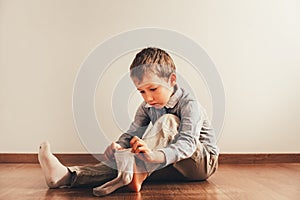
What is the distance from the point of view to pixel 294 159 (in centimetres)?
238

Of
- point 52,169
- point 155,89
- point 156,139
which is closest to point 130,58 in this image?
point 155,89

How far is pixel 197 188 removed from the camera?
158 centimetres

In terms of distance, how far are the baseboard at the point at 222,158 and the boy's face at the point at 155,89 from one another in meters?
0.75

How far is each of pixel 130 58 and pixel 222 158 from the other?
682 millimetres

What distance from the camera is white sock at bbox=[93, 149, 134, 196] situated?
1.42 m

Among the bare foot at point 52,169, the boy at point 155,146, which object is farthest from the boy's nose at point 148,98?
the bare foot at point 52,169

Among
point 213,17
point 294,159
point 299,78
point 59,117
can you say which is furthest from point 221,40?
point 59,117

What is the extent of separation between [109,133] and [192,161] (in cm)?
77

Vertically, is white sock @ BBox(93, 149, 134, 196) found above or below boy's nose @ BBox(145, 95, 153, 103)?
below

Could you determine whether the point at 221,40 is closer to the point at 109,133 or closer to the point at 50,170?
the point at 109,133

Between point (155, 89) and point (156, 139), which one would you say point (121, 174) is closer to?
point (156, 139)

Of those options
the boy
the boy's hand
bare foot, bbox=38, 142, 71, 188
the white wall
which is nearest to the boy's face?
the boy

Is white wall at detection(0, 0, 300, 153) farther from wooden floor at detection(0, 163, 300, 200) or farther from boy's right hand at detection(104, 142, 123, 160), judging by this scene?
boy's right hand at detection(104, 142, 123, 160)

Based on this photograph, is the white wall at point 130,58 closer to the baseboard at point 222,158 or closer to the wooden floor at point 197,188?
the baseboard at point 222,158
